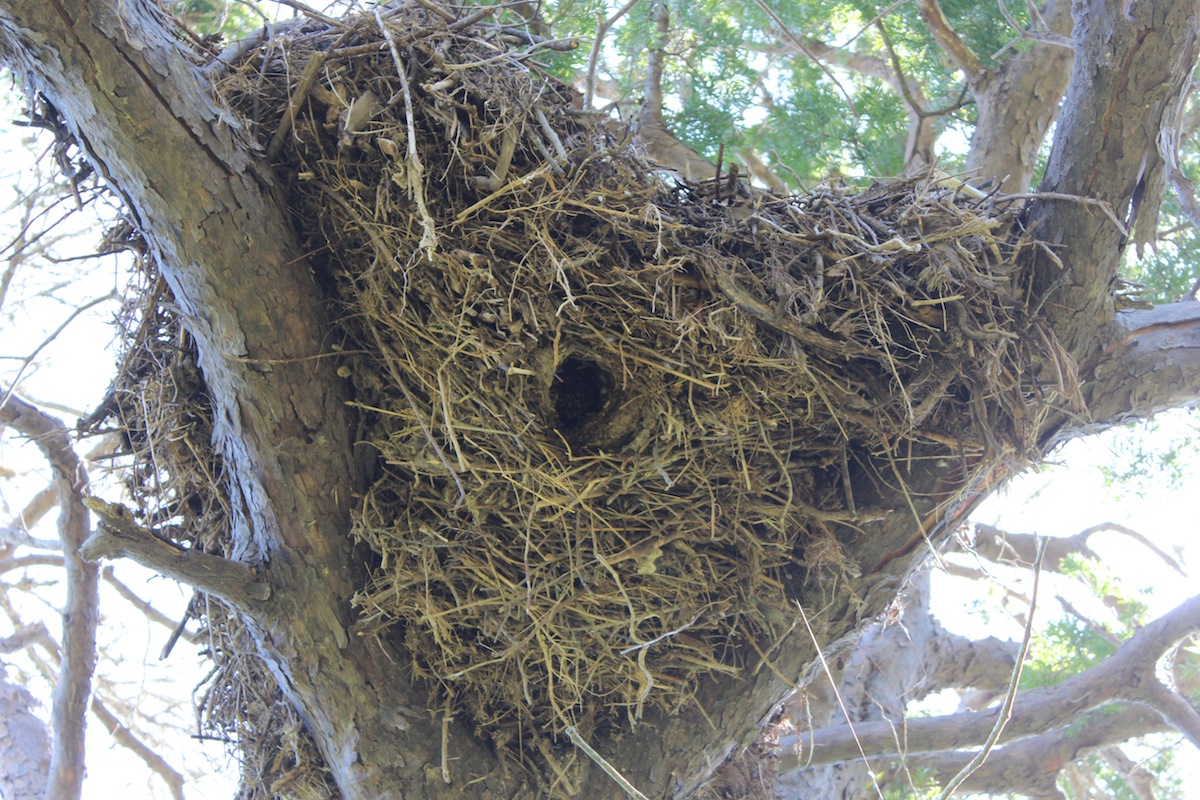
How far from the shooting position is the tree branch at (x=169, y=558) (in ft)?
4.43

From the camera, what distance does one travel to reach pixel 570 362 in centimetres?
173

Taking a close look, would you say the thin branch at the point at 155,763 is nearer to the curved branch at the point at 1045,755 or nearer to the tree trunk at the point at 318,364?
the tree trunk at the point at 318,364

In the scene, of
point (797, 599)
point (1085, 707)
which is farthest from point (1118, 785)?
point (797, 599)

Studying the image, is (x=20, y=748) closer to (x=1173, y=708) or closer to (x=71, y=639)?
(x=71, y=639)

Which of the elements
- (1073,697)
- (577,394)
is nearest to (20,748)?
(577,394)

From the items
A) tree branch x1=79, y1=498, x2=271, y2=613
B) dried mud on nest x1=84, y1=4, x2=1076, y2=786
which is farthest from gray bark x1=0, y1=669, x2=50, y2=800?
tree branch x1=79, y1=498, x2=271, y2=613

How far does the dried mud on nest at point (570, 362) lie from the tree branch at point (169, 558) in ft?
0.62

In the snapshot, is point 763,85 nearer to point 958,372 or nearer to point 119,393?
point 958,372

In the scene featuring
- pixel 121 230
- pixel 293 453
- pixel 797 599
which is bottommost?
pixel 797 599

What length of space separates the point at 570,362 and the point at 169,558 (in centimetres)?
75

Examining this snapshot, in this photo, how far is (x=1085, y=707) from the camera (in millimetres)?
2635

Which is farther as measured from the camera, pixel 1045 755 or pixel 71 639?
pixel 1045 755

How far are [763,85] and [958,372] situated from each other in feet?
5.53

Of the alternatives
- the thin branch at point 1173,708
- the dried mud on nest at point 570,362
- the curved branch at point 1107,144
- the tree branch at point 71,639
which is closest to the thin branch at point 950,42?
the curved branch at point 1107,144
